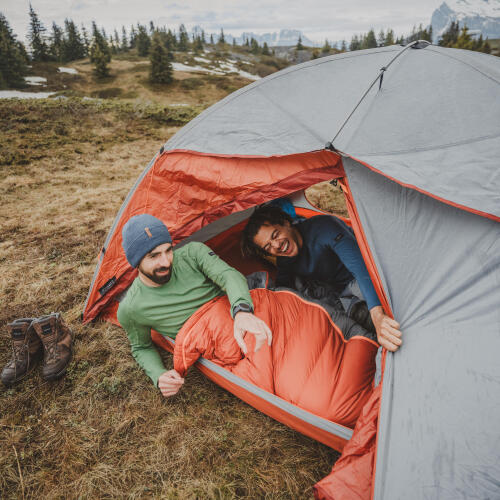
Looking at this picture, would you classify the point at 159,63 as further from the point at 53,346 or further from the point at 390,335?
the point at 390,335

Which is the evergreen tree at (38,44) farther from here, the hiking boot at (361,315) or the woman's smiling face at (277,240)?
the hiking boot at (361,315)

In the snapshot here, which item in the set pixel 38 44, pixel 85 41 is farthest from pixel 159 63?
pixel 85 41

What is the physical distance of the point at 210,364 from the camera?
2.08 meters

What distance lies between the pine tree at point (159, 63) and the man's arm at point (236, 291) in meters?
29.2

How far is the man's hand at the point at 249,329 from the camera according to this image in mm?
1843

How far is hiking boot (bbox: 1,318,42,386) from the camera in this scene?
93.1 inches

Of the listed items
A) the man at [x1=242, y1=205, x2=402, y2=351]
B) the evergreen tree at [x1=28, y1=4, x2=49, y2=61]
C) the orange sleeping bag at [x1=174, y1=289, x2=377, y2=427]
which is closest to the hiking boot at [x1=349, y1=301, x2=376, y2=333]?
the man at [x1=242, y1=205, x2=402, y2=351]

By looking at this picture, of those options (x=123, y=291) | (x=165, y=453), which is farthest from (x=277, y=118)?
(x=165, y=453)

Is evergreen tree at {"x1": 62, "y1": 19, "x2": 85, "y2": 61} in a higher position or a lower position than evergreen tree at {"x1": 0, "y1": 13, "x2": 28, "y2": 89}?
higher

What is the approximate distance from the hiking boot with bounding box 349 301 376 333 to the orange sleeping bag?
36 centimetres

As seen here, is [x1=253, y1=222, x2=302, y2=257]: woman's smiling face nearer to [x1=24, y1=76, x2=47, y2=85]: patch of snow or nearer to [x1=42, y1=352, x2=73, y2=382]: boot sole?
[x1=42, y1=352, x2=73, y2=382]: boot sole

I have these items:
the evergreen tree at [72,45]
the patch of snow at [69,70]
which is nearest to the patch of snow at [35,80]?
the patch of snow at [69,70]

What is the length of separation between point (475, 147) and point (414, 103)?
500 millimetres

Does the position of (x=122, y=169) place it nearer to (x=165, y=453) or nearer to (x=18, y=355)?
(x=18, y=355)
